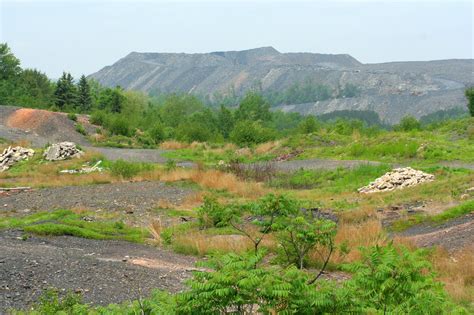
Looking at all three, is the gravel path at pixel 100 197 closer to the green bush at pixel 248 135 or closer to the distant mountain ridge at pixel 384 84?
the green bush at pixel 248 135

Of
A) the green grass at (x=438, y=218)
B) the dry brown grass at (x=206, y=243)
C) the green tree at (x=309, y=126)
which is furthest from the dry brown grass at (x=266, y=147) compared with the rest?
the dry brown grass at (x=206, y=243)

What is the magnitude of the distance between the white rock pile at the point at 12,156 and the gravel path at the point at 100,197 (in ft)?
27.4

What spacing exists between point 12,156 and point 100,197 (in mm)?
11913

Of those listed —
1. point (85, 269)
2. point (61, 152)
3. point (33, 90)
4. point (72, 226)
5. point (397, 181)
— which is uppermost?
point (33, 90)

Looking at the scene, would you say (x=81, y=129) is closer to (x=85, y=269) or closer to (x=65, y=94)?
(x=65, y=94)

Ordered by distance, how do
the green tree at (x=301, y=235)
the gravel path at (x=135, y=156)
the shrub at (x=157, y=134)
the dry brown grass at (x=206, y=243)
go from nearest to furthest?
1. the green tree at (x=301, y=235)
2. the dry brown grass at (x=206, y=243)
3. the gravel path at (x=135, y=156)
4. the shrub at (x=157, y=134)

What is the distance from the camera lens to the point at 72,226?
1209cm

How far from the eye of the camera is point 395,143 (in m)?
27.5

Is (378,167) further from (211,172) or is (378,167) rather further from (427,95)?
(427,95)

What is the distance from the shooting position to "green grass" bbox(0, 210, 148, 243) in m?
11.6

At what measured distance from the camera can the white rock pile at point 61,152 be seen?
26500mm

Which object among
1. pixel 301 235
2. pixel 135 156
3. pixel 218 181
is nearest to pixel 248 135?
pixel 135 156

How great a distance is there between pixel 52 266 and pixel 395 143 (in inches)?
859

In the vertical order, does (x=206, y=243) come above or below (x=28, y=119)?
below
